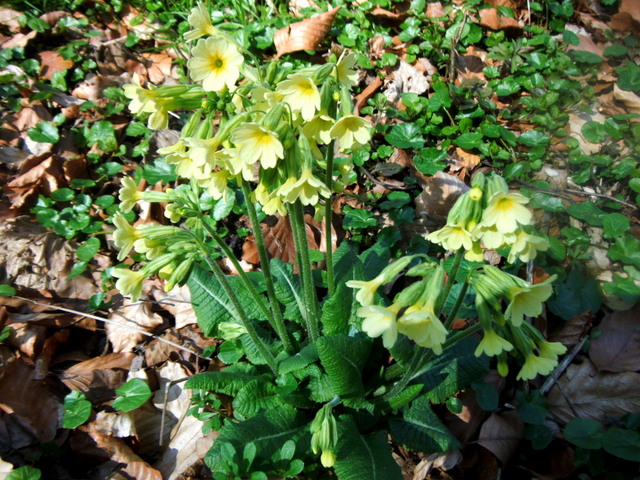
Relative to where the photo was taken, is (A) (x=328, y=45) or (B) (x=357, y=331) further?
(A) (x=328, y=45)

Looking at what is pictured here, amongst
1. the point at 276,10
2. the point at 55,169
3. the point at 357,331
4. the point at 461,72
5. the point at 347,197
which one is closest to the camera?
the point at 357,331

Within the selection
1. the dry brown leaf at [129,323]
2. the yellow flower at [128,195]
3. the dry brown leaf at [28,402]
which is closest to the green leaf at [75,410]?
the dry brown leaf at [28,402]

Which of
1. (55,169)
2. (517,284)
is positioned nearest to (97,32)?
(55,169)

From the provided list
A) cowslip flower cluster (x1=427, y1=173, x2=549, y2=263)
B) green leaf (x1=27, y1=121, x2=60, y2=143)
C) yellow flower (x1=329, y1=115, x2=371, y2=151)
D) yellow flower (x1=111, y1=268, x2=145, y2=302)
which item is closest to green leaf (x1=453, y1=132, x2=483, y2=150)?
yellow flower (x1=329, y1=115, x2=371, y2=151)

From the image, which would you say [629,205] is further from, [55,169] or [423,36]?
[55,169]

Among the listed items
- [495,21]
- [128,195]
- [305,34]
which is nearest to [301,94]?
[128,195]

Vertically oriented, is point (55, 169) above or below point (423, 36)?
below

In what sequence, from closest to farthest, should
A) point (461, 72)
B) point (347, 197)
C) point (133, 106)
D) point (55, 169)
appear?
point (133, 106) < point (347, 197) < point (55, 169) < point (461, 72)
